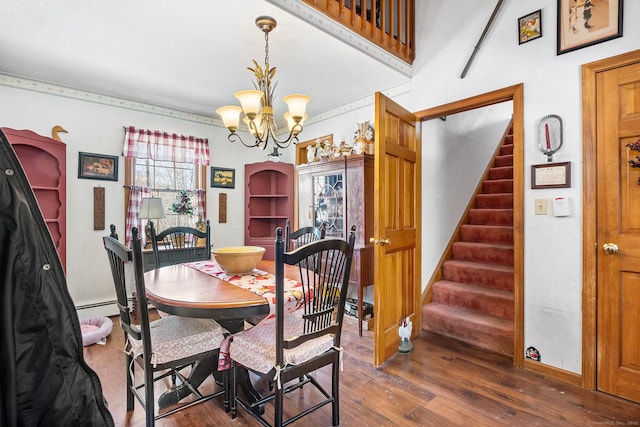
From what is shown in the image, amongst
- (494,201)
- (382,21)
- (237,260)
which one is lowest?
(237,260)

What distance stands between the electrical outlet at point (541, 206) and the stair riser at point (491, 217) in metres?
1.44

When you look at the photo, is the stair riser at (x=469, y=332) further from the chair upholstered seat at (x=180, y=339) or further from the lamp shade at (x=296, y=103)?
the lamp shade at (x=296, y=103)

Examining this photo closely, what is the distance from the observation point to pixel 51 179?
3.23m

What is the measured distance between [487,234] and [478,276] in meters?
0.65

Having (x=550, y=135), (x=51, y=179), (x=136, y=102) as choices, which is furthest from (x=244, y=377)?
(x=136, y=102)

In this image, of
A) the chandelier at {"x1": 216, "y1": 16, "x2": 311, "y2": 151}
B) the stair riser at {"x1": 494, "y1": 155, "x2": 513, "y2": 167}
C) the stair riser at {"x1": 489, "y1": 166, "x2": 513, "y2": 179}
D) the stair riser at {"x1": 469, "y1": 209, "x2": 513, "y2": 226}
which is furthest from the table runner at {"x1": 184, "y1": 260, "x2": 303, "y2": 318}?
the stair riser at {"x1": 494, "y1": 155, "x2": 513, "y2": 167}

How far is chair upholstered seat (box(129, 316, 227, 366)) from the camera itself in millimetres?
1686

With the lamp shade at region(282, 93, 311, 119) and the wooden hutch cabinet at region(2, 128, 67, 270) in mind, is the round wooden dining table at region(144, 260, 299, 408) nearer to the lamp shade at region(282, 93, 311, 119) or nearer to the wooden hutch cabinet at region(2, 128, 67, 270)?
the lamp shade at region(282, 93, 311, 119)

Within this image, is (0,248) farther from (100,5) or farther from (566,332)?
(566,332)

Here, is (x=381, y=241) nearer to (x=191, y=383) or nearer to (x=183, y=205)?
(x=191, y=383)

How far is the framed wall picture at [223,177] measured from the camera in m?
4.42

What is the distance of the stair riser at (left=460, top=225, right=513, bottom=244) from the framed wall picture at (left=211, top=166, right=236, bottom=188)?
10.3 feet

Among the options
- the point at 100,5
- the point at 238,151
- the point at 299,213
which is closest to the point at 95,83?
the point at 100,5

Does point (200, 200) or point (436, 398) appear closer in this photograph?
point (436, 398)
